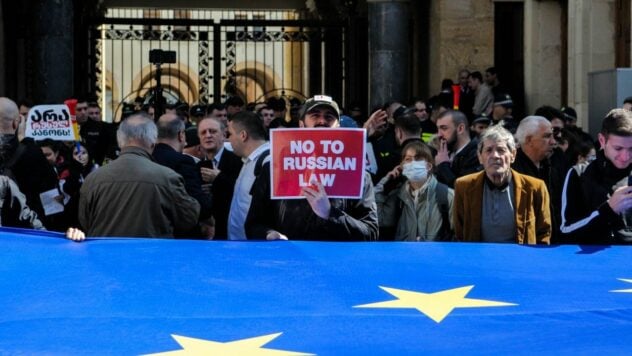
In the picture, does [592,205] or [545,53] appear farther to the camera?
[545,53]

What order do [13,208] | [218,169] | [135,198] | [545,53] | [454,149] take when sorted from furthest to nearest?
[545,53]
[454,149]
[218,169]
[13,208]
[135,198]

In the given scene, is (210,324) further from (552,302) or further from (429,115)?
(429,115)

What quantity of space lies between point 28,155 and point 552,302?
4.29 m

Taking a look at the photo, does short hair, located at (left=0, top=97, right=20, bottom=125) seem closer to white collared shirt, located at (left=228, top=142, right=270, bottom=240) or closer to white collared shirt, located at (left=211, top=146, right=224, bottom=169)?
white collared shirt, located at (left=228, top=142, right=270, bottom=240)

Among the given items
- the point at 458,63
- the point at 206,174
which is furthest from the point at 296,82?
the point at 206,174

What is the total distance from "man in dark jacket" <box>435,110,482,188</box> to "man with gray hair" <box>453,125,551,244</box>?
Answer: 2137mm

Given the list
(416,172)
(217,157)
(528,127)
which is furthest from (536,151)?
(217,157)

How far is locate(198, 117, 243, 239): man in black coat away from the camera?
9234 mm

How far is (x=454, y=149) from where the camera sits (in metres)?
10.7

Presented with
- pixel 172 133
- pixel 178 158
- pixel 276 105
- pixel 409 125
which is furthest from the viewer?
pixel 276 105

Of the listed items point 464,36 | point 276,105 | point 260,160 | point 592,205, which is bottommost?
point 592,205

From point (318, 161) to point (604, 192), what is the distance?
4.86 feet

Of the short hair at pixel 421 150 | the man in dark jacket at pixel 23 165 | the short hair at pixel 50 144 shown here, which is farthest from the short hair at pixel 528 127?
the short hair at pixel 50 144

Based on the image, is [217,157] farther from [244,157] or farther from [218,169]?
[244,157]
